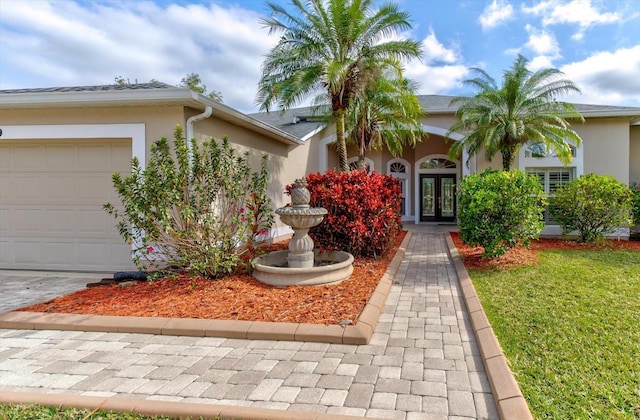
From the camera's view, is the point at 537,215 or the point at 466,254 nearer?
the point at 537,215

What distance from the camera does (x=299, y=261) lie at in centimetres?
638

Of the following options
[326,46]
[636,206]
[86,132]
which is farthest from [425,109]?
[86,132]

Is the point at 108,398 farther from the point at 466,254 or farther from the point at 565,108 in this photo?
the point at 565,108

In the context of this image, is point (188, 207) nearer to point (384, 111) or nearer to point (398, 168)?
point (384, 111)

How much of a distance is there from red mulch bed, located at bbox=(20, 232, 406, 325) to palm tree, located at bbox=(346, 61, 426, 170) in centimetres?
616

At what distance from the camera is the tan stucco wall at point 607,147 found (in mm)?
12148

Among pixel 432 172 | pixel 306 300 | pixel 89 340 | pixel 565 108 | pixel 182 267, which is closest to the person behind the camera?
pixel 89 340

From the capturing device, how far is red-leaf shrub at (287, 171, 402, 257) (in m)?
7.56

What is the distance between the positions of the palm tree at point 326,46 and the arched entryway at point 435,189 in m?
9.80

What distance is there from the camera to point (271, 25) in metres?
9.39

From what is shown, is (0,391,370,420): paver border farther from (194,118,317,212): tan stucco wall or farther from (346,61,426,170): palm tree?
(346,61,426,170): palm tree

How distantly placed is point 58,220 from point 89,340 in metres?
4.50

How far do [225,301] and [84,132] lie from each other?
183 inches

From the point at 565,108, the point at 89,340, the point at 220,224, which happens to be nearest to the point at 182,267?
the point at 220,224
